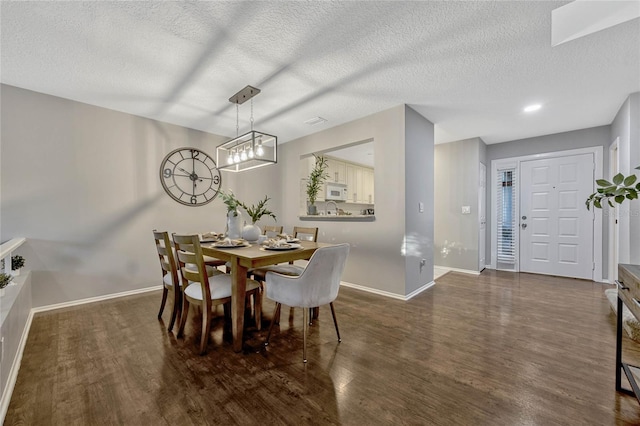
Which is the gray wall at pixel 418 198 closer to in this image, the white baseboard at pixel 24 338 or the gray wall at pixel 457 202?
the gray wall at pixel 457 202

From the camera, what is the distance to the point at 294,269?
277 centimetres

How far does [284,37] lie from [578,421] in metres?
3.05

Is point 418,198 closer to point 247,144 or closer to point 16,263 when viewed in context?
point 247,144

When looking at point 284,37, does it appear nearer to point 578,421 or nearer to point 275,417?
point 275,417

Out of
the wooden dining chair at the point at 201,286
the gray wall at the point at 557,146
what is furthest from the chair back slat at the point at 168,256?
the gray wall at the point at 557,146

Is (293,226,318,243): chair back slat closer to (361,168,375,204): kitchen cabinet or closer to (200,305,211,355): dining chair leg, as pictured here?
(200,305,211,355): dining chair leg

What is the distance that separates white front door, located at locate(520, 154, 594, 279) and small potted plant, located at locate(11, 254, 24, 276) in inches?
282

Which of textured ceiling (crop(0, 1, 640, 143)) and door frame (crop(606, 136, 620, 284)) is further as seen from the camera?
door frame (crop(606, 136, 620, 284))

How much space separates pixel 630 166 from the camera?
9.25ft

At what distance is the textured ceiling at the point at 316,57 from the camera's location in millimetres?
1794

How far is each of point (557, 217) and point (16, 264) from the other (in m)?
7.44

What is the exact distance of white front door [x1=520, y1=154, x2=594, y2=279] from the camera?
4.20 metres

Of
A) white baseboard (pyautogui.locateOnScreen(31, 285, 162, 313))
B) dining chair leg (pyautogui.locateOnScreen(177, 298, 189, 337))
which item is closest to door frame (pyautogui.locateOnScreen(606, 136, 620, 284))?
dining chair leg (pyautogui.locateOnScreen(177, 298, 189, 337))

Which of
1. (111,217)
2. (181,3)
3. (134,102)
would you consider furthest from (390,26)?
(111,217)
